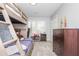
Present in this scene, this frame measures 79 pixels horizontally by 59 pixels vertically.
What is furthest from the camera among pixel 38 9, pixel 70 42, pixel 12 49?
pixel 70 42

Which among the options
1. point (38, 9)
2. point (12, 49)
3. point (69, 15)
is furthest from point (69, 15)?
point (12, 49)

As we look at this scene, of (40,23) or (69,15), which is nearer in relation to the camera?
(40,23)

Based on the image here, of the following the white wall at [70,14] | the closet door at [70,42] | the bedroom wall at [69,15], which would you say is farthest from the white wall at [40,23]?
the closet door at [70,42]

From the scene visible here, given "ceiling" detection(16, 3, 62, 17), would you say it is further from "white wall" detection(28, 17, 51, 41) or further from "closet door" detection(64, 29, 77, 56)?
"closet door" detection(64, 29, 77, 56)

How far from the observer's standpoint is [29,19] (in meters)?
2.08

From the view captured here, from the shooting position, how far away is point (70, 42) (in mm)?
2705

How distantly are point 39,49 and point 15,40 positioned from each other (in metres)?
1.39

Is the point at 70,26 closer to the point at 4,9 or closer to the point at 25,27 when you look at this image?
the point at 25,27

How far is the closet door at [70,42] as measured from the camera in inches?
101

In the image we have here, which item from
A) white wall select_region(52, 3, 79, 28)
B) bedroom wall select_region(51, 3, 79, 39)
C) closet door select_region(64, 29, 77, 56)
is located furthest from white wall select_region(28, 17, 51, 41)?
closet door select_region(64, 29, 77, 56)

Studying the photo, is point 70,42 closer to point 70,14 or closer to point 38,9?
point 70,14

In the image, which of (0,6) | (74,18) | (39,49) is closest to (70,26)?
(74,18)

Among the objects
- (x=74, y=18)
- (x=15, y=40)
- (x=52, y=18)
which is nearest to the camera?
(x=15, y=40)

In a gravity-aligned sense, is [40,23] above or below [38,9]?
below
